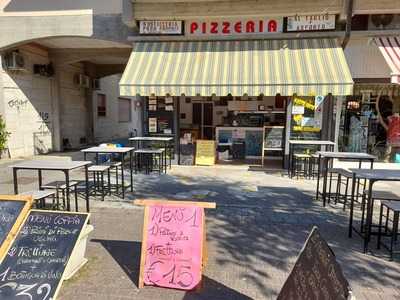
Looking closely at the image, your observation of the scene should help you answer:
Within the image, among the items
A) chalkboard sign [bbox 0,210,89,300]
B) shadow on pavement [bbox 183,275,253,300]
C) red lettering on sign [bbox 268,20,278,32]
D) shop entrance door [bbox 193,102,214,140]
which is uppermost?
red lettering on sign [bbox 268,20,278,32]

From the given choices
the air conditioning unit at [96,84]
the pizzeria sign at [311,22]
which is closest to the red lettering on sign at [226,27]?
the pizzeria sign at [311,22]

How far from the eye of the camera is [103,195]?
21.9ft

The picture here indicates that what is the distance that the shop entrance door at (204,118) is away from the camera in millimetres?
13102

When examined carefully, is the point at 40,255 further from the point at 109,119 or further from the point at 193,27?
the point at 109,119

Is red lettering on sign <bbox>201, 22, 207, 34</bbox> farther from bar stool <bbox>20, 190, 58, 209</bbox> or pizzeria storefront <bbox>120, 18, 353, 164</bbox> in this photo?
bar stool <bbox>20, 190, 58, 209</bbox>

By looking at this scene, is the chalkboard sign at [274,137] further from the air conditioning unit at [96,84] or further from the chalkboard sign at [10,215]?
the air conditioning unit at [96,84]

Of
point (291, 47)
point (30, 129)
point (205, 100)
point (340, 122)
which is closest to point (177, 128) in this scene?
point (205, 100)

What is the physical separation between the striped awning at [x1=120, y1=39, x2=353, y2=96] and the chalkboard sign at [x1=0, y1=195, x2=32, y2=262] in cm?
521

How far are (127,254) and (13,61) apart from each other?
9.72 metres

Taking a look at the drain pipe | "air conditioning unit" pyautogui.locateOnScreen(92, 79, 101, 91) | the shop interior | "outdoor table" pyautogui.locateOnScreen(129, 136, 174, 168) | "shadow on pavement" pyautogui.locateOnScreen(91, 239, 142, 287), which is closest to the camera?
"shadow on pavement" pyautogui.locateOnScreen(91, 239, 142, 287)

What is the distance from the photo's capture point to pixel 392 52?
27.4ft

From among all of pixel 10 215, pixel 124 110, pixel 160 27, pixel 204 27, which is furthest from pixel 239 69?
pixel 124 110

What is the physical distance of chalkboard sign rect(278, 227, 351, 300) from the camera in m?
2.27

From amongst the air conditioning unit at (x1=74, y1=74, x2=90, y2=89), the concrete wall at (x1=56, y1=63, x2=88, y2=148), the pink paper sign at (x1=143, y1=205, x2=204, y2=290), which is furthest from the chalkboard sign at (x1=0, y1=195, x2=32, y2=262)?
the air conditioning unit at (x1=74, y1=74, x2=90, y2=89)
